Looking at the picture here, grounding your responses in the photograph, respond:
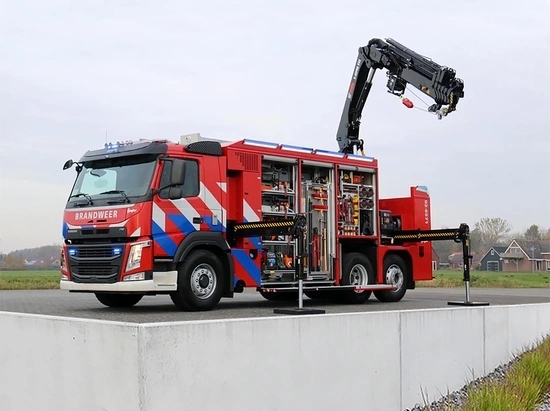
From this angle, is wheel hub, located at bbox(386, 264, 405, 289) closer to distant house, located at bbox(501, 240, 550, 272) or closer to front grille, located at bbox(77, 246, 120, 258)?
front grille, located at bbox(77, 246, 120, 258)

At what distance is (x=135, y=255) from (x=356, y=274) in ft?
17.1

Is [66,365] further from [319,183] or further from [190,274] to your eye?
[319,183]

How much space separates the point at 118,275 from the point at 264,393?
4183mm

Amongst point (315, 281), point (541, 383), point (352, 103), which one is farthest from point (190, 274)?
point (352, 103)

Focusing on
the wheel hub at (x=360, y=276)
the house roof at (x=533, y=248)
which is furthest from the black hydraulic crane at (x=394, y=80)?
the house roof at (x=533, y=248)

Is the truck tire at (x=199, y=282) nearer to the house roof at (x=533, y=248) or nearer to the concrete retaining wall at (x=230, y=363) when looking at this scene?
the concrete retaining wall at (x=230, y=363)

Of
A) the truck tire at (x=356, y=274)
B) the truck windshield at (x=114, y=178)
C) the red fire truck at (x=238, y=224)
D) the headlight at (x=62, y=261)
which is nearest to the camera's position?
the red fire truck at (x=238, y=224)

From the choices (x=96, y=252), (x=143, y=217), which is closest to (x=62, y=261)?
(x=96, y=252)

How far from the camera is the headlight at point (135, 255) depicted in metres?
10.7

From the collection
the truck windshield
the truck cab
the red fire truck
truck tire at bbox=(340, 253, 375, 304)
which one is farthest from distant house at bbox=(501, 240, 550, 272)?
the truck windshield

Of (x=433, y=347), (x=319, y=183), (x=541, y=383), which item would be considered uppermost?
(x=319, y=183)

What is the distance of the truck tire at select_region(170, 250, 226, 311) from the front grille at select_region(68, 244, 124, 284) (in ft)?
3.03

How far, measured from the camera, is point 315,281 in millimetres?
13422

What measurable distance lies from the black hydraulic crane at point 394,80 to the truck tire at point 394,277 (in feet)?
11.1
